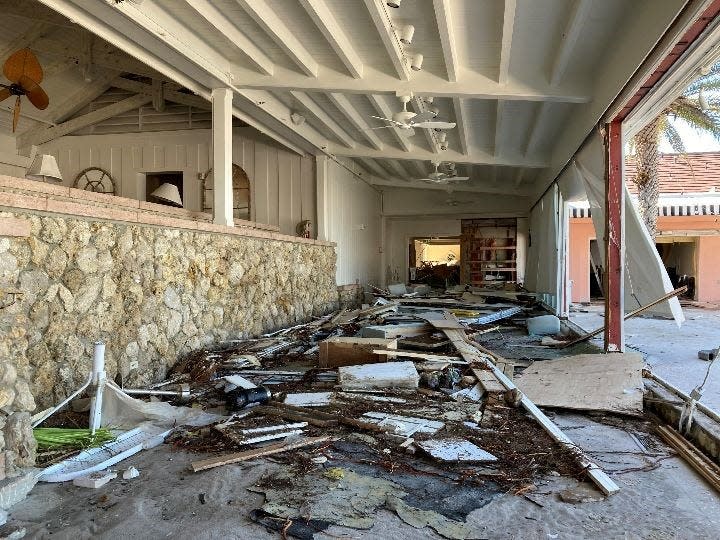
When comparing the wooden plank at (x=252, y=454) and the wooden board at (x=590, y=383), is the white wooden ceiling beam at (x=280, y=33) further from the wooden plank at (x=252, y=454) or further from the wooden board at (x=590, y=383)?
the wooden board at (x=590, y=383)

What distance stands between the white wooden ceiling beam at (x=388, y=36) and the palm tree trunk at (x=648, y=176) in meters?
7.25

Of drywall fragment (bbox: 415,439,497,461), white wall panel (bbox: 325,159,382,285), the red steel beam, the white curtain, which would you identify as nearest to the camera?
drywall fragment (bbox: 415,439,497,461)

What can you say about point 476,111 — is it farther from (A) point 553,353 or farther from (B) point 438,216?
(B) point 438,216

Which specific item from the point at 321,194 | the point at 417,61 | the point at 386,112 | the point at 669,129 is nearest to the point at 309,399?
the point at 417,61

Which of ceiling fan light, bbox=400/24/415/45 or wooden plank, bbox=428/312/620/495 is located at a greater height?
ceiling fan light, bbox=400/24/415/45

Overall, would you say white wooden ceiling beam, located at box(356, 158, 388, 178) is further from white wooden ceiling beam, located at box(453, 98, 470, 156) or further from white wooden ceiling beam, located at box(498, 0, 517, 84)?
white wooden ceiling beam, located at box(498, 0, 517, 84)

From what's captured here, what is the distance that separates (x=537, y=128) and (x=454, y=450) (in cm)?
645

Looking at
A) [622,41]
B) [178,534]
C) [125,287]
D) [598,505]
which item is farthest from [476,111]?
[178,534]

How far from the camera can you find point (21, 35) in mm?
8195

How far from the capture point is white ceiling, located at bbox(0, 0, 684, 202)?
455cm

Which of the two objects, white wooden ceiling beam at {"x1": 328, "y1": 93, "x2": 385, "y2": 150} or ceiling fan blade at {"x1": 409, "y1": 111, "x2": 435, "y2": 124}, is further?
white wooden ceiling beam at {"x1": 328, "y1": 93, "x2": 385, "y2": 150}

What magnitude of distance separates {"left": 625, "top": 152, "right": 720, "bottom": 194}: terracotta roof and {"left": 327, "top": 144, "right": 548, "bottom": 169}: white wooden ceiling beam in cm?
542

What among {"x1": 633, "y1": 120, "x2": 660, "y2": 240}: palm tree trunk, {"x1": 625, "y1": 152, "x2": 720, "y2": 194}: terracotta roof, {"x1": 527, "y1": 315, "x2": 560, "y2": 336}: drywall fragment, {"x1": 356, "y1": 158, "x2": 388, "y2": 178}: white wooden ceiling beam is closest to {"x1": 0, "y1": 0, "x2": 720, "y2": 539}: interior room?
{"x1": 527, "y1": 315, "x2": 560, "y2": 336}: drywall fragment

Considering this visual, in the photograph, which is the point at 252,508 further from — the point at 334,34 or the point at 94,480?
the point at 334,34
